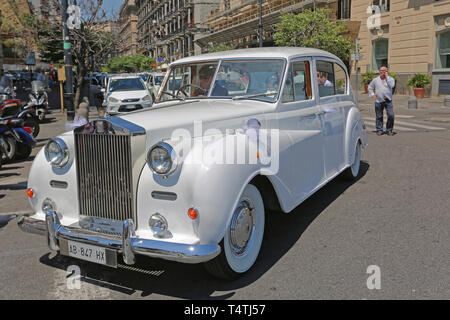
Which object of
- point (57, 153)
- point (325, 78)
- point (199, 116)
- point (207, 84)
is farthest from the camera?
point (325, 78)

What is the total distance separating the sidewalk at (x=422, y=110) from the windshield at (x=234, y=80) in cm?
1178

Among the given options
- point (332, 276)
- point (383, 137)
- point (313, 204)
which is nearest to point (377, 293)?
point (332, 276)

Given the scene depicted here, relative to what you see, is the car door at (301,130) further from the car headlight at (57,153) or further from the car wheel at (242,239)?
the car headlight at (57,153)

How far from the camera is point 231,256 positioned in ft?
11.7

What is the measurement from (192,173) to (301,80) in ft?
7.73

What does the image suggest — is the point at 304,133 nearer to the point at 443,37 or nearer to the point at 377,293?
the point at 377,293

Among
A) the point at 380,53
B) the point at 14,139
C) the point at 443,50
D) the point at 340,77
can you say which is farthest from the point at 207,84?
the point at 380,53

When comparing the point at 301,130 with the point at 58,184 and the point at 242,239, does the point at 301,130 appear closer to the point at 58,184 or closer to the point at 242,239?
the point at 242,239

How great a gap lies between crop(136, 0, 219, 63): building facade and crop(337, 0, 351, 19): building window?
25467 millimetres

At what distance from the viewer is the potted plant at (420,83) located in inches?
944

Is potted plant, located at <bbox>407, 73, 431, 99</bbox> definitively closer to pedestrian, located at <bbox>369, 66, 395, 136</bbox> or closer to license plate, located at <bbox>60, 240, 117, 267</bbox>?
pedestrian, located at <bbox>369, 66, 395, 136</bbox>

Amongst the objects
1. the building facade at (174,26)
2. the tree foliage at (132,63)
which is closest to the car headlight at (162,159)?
the building facade at (174,26)

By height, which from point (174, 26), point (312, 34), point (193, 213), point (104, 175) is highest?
point (174, 26)

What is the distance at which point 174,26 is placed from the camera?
71812 millimetres
